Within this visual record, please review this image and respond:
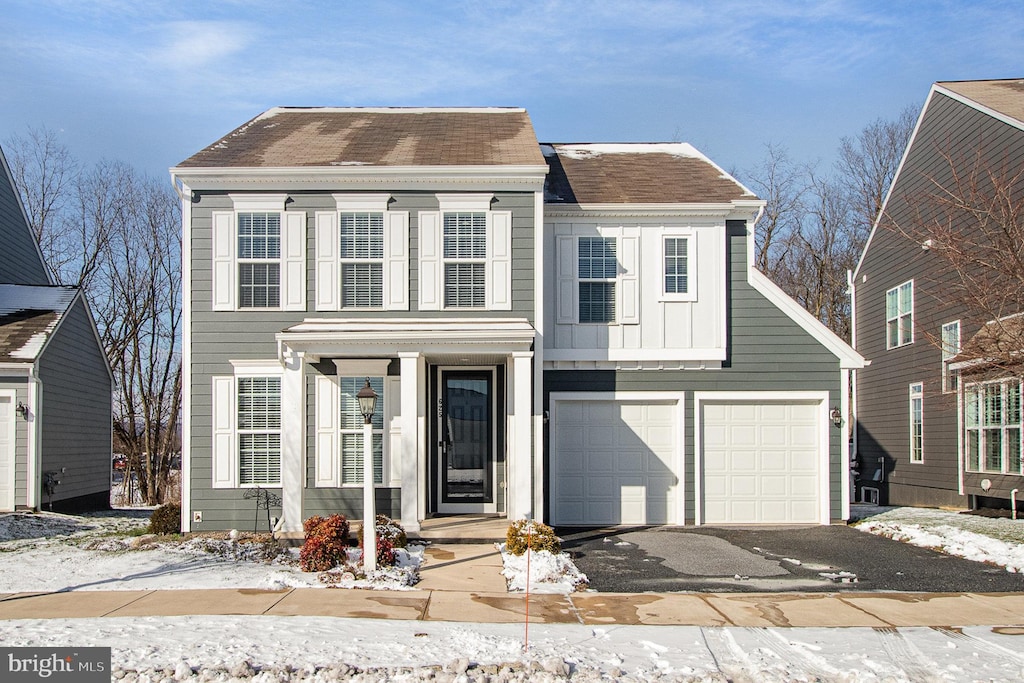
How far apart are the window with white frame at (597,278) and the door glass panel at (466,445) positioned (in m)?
2.18

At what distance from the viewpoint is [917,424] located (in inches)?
770

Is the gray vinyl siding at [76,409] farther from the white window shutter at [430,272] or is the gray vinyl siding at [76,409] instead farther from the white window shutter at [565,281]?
the white window shutter at [565,281]

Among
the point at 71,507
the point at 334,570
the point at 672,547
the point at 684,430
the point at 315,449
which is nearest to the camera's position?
the point at 334,570

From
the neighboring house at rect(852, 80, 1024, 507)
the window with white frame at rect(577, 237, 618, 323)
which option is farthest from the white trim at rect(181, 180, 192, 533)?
the neighboring house at rect(852, 80, 1024, 507)

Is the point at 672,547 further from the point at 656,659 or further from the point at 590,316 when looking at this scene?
the point at 656,659

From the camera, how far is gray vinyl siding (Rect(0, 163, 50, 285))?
19922 millimetres

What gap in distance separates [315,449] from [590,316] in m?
4.98

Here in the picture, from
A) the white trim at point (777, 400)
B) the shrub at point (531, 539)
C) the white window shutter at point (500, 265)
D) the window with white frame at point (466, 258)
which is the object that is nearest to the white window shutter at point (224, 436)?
the window with white frame at point (466, 258)

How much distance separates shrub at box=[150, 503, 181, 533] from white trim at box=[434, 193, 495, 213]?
6334 millimetres

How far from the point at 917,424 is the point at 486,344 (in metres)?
12.1

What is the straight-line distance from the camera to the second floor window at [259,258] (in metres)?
13.5

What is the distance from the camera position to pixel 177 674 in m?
6.27

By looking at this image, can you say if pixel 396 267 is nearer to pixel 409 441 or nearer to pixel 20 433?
pixel 409 441

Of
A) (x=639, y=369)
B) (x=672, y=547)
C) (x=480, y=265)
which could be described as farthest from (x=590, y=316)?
(x=672, y=547)
